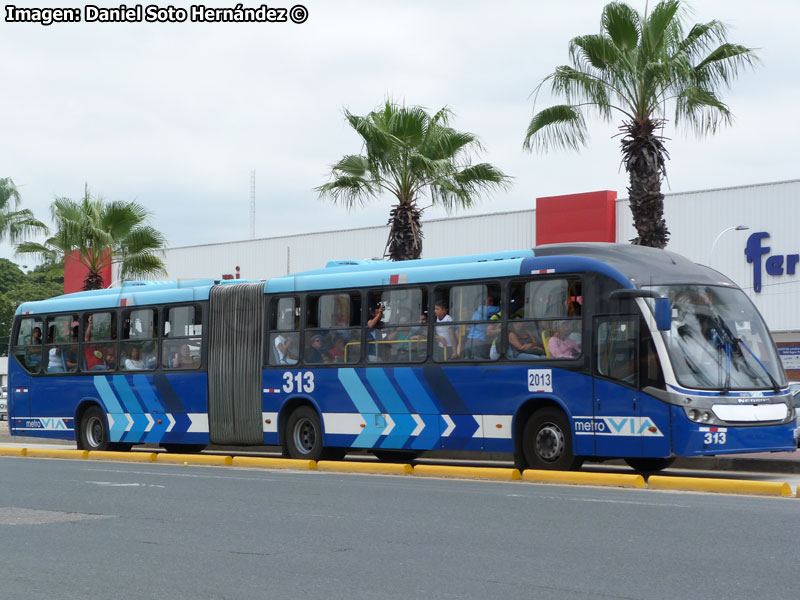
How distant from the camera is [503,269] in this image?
1800cm

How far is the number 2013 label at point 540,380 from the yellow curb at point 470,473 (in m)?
1.30

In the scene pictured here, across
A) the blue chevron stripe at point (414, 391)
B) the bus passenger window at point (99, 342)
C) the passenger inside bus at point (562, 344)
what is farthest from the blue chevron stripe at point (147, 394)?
the passenger inside bus at point (562, 344)

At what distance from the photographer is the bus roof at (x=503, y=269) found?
55.3ft

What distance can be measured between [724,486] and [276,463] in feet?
25.3

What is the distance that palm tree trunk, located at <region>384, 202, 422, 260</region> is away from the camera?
28141 millimetres

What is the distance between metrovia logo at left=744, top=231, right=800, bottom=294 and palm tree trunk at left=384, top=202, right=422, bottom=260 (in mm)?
23807

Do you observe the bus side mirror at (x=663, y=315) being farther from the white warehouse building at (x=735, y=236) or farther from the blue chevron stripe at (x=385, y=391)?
the white warehouse building at (x=735, y=236)

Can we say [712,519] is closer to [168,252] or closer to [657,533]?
[657,533]

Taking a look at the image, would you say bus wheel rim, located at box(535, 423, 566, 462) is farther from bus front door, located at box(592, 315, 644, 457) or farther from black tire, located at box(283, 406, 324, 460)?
black tire, located at box(283, 406, 324, 460)

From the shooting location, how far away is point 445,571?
8273 millimetres

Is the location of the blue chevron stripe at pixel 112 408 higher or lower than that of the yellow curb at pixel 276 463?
higher

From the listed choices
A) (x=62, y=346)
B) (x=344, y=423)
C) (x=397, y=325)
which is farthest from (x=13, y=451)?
(x=397, y=325)

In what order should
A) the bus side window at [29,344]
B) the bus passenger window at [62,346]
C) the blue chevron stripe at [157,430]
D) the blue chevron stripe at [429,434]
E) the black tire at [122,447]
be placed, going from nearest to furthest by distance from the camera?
the blue chevron stripe at [429,434], the blue chevron stripe at [157,430], the black tire at [122,447], the bus passenger window at [62,346], the bus side window at [29,344]

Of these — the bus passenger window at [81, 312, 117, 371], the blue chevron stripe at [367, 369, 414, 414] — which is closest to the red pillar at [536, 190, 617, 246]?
the bus passenger window at [81, 312, 117, 371]
